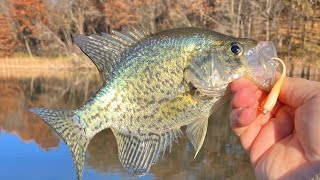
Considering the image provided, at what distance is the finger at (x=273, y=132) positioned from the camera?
279 cm

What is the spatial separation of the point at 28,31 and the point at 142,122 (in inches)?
1521

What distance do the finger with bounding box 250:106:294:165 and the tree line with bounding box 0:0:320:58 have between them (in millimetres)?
22532

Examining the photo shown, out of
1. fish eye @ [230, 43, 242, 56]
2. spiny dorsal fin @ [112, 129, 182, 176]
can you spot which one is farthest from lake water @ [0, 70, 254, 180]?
fish eye @ [230, 43, 242, 56]

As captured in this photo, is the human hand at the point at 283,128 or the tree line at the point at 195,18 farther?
the tree line at the point at 195,18

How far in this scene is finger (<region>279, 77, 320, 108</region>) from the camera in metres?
2.54

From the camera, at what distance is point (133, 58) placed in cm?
266

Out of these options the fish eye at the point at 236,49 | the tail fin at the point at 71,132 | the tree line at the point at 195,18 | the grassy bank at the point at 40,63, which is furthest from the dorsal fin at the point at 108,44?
the grassy bank at the point at 40,63

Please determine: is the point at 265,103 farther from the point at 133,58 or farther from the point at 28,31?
the point at 28,31

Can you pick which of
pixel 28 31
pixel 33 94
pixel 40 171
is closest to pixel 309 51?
pixel 33 94

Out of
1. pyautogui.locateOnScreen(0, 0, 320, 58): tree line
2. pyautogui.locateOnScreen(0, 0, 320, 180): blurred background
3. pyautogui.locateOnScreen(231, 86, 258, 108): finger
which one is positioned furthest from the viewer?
pyautogui.locateOnScreen(0, 0, 320, 58): tree line

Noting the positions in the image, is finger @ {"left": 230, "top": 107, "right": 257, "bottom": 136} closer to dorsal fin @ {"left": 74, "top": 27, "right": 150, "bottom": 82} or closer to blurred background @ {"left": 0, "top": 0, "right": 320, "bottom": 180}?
dorsal fin @ {"left": 74, "top": 27, "right": 150, "bottom": 82}

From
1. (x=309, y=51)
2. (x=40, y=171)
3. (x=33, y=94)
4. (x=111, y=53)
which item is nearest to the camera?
(x=111, y=53)

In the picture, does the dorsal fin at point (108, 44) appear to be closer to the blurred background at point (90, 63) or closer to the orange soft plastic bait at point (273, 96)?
the orange soft plastic bait at point (273, 96)

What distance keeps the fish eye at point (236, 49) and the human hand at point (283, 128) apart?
16 centimetres
